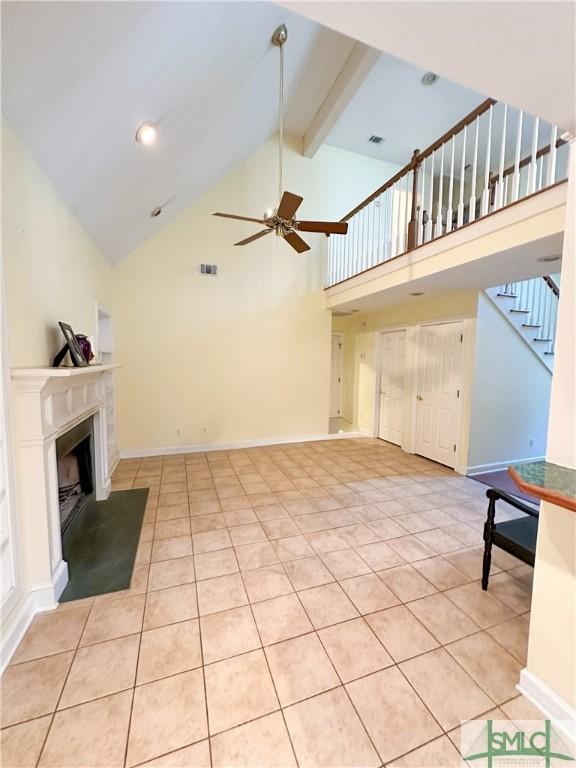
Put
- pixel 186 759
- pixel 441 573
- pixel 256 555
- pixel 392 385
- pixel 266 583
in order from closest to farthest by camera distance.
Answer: pixel 186 759 → pixel 266 583 → pixel 441 573 → pixel 256 555 → pixel 392 385

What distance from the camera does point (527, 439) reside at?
4641 millimetres

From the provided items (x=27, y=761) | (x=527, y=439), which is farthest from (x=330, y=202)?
(x=27, y=761)

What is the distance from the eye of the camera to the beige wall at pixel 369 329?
443 centimetres

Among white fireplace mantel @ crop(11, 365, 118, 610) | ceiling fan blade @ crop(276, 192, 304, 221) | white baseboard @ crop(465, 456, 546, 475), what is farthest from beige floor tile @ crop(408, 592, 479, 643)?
ceiling fan blade @ crop(276, 192, 304, 221)

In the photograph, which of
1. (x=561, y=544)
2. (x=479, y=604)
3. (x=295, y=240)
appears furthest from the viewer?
(x=295, y=240)

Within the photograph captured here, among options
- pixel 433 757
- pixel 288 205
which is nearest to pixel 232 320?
pixel 288 205

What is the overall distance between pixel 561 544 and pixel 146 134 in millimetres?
3701

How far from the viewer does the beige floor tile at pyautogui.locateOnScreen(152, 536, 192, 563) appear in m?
2.48

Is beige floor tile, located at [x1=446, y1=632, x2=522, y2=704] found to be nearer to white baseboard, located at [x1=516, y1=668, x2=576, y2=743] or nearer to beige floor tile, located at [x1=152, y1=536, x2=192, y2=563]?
white baseboard, located at [x1=516, y1=668, x2=576, y2=743]

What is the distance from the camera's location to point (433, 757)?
1.23 metres

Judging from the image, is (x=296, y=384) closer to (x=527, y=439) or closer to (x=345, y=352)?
(x=345, y=352)

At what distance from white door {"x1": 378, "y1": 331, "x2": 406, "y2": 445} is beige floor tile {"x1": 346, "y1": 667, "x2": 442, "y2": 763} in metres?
4.25

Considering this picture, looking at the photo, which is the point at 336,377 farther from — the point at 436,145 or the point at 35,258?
the point at 35,258

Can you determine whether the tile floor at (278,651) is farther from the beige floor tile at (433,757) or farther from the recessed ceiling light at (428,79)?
the recessed ceiling light at (428,79)
